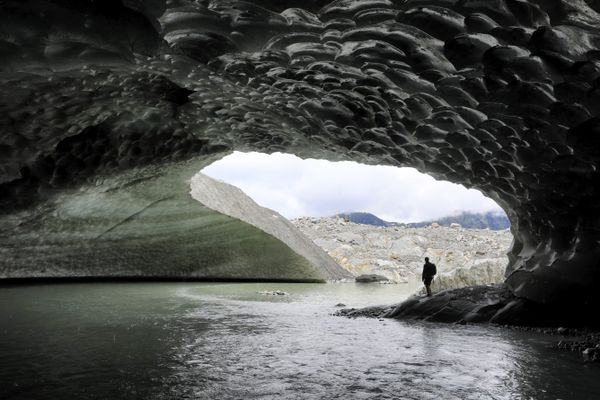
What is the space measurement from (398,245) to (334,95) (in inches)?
1145

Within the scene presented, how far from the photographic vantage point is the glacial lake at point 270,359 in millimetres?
3336

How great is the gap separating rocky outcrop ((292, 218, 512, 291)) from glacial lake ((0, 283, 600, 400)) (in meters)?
12.7

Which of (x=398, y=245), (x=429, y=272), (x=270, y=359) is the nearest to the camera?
(x=270, y=359)

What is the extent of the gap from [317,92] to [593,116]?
281cm

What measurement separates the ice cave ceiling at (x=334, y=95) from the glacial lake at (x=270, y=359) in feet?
6.40

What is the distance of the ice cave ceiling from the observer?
3.56m

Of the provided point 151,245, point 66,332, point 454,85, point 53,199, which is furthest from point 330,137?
point 151,245

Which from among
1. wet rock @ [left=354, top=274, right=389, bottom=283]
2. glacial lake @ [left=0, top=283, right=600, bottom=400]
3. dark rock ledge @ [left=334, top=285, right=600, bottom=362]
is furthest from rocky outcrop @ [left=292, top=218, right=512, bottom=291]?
glacial lake @ [left=0, top=283, right=600, bottom=400]

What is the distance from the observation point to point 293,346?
4930 millimetres

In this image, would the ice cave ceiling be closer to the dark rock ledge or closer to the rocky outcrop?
the dark rock ledge

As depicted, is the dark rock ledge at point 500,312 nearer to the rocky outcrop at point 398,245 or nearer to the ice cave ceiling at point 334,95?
the ice cave ceiling at point 334,95

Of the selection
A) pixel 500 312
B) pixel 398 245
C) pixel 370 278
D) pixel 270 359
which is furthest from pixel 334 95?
pixel 398 245

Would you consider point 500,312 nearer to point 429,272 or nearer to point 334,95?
point 429,272

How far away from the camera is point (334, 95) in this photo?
5.54m
